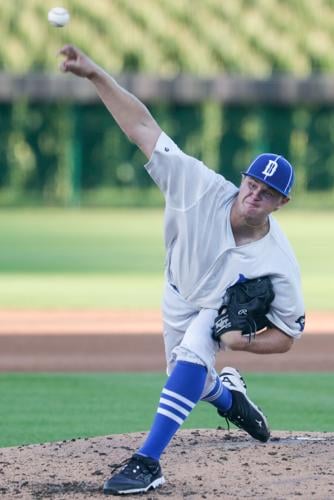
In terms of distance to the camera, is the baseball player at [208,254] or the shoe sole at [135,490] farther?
the baseball player at [208,254]

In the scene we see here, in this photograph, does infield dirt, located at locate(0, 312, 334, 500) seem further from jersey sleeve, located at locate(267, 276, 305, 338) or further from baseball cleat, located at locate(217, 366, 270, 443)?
jersey sleeve, located at locate(267, 276, 305, 338)

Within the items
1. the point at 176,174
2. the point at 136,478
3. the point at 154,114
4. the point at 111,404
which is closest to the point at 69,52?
the point at 176,174

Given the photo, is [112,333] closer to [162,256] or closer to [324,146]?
[162,256]

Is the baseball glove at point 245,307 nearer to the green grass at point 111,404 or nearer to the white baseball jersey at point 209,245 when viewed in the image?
the white baseball jersey at point 209,245

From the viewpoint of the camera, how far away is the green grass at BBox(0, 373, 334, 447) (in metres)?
6.64

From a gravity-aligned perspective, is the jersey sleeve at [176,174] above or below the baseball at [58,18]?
below

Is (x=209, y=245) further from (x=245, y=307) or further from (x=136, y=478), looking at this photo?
(x=136, y=478)

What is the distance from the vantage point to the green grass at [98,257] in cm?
1349

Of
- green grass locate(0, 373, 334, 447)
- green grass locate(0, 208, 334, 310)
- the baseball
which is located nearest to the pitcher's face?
the baseball

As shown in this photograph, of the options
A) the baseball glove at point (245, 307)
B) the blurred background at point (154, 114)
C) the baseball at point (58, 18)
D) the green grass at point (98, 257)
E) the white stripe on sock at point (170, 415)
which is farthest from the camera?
the blurred background at point (154, 114)

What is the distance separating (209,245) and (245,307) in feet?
1.05

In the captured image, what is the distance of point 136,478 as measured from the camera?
191 inches

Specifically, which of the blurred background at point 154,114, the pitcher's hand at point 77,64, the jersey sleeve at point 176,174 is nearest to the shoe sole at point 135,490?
the jersey sleeve at point 176,174

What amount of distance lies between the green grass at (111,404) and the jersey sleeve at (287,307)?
1593 millimetres
